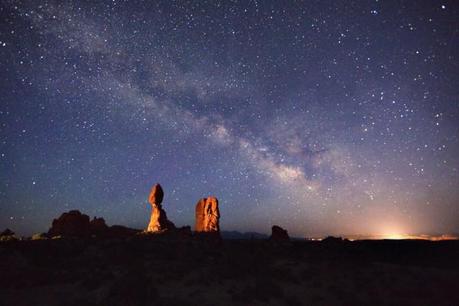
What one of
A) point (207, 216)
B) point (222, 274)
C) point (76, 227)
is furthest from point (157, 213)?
point (222, 274)

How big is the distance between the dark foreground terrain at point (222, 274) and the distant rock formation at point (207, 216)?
11.8 meters

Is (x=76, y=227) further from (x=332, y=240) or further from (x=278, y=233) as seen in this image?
(x=332, y=240)

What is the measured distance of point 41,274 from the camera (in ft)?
72.3

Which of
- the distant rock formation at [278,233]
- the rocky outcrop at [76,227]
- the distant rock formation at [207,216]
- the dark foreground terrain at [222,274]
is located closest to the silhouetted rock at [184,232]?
the distant rock formation at [207,216]

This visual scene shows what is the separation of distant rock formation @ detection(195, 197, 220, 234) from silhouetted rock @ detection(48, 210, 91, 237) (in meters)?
16.7

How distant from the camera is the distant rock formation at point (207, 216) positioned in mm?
45781

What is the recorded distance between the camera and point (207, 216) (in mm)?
46844

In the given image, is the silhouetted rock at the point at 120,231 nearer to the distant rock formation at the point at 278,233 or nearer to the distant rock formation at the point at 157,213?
the distant rock formation at the point at 157,213

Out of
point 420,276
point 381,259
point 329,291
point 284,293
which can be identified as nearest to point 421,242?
point 381,259

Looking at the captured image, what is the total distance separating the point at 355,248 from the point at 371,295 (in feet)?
43.5

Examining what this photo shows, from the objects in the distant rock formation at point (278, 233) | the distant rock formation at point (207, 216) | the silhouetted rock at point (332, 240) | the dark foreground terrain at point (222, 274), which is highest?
the distant rock formation at point (207, 216)

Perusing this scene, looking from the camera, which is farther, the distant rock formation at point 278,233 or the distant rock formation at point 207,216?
the distant rock formation at point 278,233

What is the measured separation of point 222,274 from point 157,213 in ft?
86.4

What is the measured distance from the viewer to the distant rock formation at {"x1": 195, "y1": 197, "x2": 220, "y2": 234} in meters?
45.8
